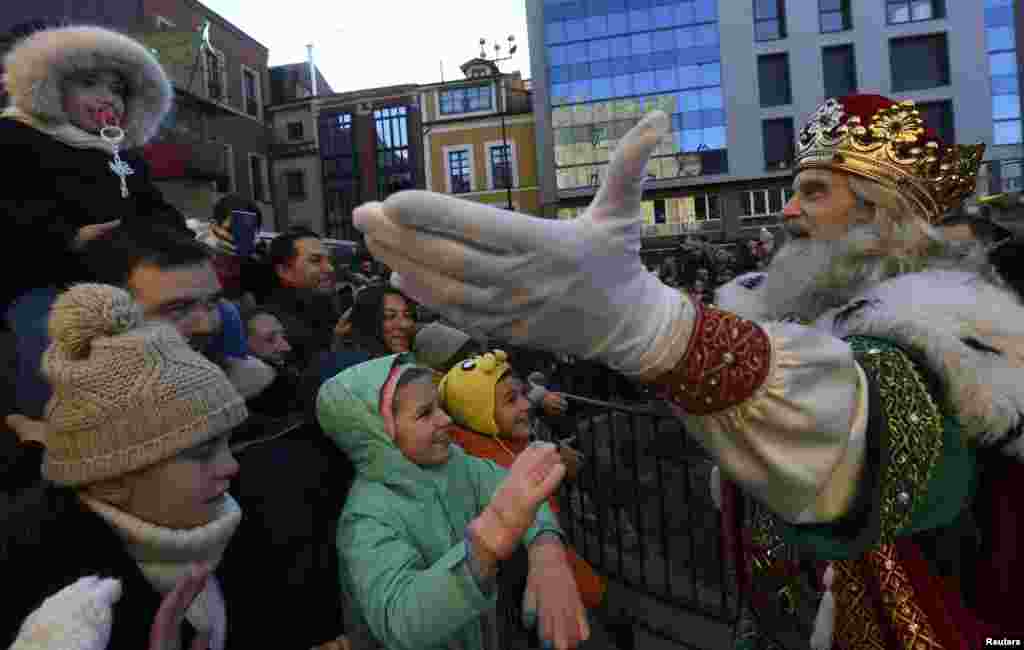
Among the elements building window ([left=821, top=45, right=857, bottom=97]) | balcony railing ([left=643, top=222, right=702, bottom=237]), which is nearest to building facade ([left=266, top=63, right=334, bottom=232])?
balcony railing ([left=643, top=222, right=702, bottom=237])

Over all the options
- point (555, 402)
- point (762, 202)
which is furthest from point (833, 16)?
point (555, 402)

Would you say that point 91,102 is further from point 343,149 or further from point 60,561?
point 343,149

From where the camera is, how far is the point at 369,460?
2.22 metres

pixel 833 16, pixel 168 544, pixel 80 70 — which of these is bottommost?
pixel 168 544

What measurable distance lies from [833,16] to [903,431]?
40.6m

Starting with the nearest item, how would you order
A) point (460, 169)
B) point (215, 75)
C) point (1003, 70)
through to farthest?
point (215, 75)
point (1003, 70)
point (460, 169)

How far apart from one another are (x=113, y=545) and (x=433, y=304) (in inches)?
38.1

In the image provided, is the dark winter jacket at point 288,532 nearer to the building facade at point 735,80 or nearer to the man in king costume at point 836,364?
the man in king costume at point 836,364

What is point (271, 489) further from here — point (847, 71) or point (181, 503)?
point (847, 71)

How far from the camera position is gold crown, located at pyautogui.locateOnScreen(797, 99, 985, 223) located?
1.97 meters

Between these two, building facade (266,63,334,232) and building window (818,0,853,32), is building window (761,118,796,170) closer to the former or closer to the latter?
building window (818,0,853,32)

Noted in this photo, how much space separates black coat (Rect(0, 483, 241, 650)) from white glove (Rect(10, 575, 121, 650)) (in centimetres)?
8

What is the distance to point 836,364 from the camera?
121 cm

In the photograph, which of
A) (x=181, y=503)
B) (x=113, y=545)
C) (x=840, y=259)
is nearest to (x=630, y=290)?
(x=840, y=259)
